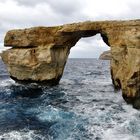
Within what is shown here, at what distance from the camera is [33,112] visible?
811 inches

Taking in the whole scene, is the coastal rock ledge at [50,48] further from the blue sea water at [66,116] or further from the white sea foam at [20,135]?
the white sea foam at [20,135]

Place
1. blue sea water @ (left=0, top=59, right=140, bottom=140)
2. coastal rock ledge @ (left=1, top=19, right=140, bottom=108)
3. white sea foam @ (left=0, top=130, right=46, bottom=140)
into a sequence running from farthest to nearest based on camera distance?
1. coastal rock ledge @ (left=1, top=19, right=140, bottom=108)
2. blue sea water @ (left=0, top=59, right=140, bottom=140)
3. white sea foam @ (left=0, top=130, right=46, bottom=140)

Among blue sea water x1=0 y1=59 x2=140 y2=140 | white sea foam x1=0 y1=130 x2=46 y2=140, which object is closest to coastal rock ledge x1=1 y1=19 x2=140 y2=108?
blue sea water x1=0 y1=59 x2=140 y2=140

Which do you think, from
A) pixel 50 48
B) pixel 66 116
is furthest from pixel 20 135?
pixel 50 48

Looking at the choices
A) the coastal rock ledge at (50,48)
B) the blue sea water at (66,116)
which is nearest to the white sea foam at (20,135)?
the blue sea water at (66,116)

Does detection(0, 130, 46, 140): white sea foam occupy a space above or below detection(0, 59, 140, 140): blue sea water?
above

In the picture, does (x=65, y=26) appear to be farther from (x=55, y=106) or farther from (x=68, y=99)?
(x=55, y=106)

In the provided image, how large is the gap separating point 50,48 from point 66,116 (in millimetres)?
10986

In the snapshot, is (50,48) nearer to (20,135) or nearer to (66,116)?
(66,116)

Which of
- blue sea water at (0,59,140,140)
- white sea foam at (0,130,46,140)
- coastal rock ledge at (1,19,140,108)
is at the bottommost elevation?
blue sea water at (0,59,140,140)

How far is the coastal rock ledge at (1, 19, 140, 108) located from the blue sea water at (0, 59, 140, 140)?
89.9 inches

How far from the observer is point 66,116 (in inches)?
763

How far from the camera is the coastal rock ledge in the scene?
25.1 m

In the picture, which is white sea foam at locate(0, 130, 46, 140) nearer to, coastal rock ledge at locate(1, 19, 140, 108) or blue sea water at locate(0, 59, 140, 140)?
blue sea water at locate(0, 59, 140, 140)
